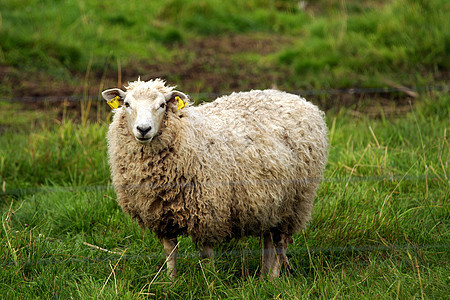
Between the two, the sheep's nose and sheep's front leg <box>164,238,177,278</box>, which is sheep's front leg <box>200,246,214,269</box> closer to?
sheep's front leg <box>164,238,177,278</box>

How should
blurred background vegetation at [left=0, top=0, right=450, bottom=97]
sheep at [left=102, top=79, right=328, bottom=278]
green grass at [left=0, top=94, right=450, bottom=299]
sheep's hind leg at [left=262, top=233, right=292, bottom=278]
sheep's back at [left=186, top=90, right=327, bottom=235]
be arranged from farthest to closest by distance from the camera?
blurred background vegetation at [left=0, top=0, right=450, bottom=97] → sheep's hind leg at [left=262, top=233, right=292, bottom=278] → sheep's back at [left=186, top=90, right=327, bottom=235] → sheep at [left=102, top=79, right=328, bottom=278] → green grass at [left=0, top=94, right=450, bottom=299]

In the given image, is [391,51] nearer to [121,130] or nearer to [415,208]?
[415,208]

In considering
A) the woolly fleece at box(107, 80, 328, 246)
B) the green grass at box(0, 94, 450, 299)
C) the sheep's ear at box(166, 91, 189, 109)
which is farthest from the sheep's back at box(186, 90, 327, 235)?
the green grass at box(0, 94, 450, 299)

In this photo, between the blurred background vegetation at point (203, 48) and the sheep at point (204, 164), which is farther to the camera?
the blurred background vegetation at point (203, 48)

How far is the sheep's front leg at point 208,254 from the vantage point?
3405 millimetres

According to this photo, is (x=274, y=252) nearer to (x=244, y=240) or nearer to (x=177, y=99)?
(x=244, y=240)

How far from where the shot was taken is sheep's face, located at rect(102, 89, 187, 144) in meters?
3.01

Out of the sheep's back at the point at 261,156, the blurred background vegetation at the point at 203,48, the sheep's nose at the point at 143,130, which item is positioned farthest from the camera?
the blurred background vegetation at the point at 203,48

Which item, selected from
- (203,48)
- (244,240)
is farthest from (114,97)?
(203,48)

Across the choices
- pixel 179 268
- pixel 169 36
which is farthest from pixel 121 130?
pixel 169 36

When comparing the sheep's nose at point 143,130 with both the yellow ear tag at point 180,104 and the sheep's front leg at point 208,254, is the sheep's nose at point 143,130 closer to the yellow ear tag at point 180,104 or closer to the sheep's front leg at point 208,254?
the yellow ear tag at point 180,104

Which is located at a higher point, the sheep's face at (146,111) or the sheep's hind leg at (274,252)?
the sheep's face at (146,111)

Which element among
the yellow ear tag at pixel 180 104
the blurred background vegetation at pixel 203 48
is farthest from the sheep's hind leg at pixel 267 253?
the blurred background vegetation at pixel 203 48

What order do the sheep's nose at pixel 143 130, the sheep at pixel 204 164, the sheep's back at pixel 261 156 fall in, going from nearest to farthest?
the sheep's nose at pixel 143 130 < the sheep at pixel 204 164 < the sheep's back at pixel 261 156
